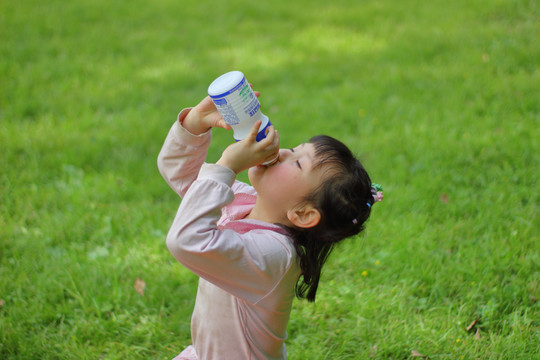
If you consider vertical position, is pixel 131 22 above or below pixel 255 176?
below

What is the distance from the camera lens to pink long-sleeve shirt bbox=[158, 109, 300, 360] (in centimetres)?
142

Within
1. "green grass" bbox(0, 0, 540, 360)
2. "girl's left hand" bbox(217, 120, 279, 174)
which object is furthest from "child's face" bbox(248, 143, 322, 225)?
"green grass" bbox(0, 0, 540, 360)

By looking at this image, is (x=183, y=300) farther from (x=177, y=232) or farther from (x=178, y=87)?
(x=178, y=87)

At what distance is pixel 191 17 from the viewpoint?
6.33 meters

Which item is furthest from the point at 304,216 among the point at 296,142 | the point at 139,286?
the point at 296,142

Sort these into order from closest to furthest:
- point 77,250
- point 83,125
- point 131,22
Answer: point 77,250, point 83,125, point 131,22

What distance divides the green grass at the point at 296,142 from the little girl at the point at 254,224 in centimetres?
61

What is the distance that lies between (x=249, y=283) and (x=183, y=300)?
1.09 meters

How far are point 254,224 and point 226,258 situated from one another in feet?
0.81

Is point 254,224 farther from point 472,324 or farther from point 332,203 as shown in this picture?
point 472,324

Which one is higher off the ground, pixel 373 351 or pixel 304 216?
pixel 304 216

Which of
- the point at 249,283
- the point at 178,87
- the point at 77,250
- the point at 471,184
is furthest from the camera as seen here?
the point at 178,87

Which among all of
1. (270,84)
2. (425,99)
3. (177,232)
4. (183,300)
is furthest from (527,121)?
(177,232)

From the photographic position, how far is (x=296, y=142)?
3809 millimetres
